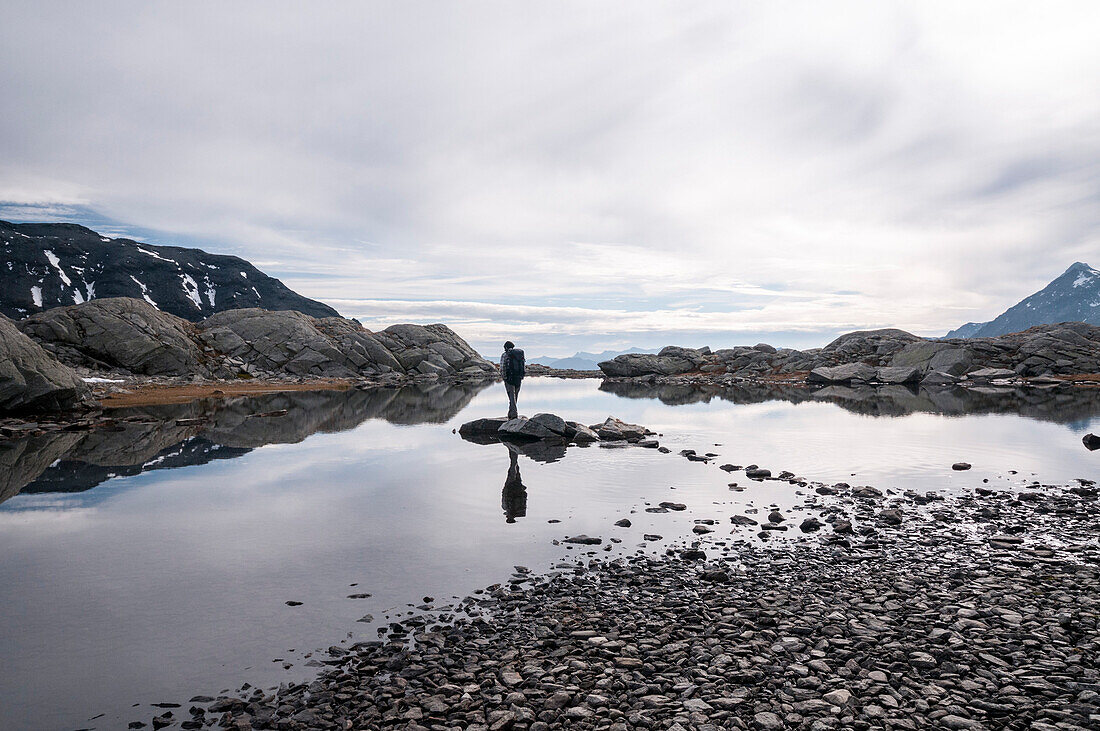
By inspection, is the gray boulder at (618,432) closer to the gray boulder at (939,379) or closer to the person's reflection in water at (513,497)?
the person's reflection in water at (513,497)

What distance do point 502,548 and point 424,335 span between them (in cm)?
11221

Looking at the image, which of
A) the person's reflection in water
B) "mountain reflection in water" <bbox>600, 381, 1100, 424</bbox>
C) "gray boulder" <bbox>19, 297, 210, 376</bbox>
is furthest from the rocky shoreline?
"gray boulder" <bbox>19, 297, 210, 376</bbox>

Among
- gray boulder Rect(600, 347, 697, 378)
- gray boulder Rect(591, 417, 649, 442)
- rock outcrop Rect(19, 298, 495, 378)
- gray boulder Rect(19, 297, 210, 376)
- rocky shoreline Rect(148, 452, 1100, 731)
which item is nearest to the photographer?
rocky shoreline Rect(148, 452, 1100, 731)

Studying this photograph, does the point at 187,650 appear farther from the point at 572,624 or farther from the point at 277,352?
the point at 277,352

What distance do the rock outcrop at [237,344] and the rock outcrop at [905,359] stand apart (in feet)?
130

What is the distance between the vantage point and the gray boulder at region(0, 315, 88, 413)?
35531 mm

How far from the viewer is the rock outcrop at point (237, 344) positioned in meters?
78.6

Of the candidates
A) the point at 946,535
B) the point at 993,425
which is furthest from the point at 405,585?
the point at 993,425

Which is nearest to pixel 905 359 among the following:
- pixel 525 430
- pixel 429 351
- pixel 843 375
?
pixel 843 375

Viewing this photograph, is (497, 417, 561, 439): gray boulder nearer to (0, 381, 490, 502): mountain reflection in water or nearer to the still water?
the still water

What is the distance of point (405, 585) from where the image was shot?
452 inches

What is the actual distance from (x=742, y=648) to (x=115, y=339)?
312ft

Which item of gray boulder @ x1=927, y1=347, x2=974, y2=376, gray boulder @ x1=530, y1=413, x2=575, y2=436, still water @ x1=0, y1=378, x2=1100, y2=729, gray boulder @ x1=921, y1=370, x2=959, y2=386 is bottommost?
still water @ x1=0, y1=378, x2=1100, y2=729

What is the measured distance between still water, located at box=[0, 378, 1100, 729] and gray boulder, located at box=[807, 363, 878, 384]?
49.4 metres
